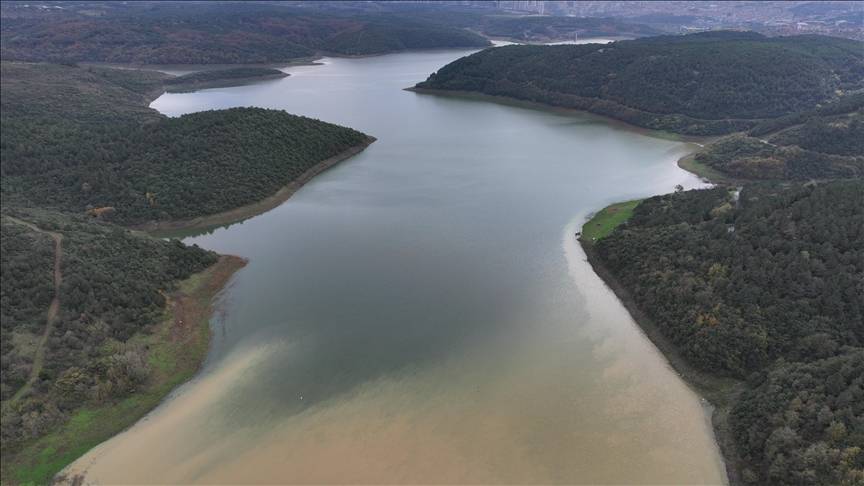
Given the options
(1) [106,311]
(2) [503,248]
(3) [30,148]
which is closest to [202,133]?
(3) [30,148]

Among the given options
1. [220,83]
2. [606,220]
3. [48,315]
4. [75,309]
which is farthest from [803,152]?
[220,83]

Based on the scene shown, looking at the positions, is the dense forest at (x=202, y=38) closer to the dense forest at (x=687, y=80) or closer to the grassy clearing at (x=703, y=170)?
the dense forest at (x=687, y=80)

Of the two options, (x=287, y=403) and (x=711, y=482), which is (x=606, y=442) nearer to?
(x=711, y=482)

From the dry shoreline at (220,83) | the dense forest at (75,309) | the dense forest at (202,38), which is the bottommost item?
the dense forest at (75,309)

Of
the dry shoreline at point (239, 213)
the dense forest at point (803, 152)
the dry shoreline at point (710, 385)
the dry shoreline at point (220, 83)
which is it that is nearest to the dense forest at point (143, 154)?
the dry shoreline at point (239, 213)

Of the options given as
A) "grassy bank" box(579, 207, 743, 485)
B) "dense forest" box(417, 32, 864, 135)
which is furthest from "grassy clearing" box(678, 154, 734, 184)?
"grassy bank" box(579, 207, 743, 485)

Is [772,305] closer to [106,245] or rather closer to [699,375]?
[699,375]

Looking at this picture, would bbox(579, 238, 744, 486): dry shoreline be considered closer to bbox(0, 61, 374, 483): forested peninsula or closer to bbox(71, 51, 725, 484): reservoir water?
bbox(71, 51, 725, 484): reservoir water
